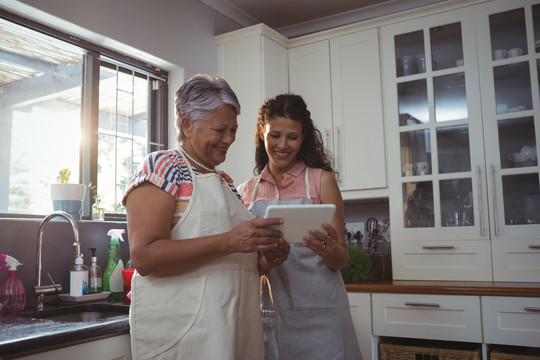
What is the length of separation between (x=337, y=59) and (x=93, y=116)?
154 centimetres

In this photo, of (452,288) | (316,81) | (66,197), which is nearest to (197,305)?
(66,197)

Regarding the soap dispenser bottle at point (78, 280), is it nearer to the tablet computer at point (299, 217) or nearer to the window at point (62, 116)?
the window at point (62, 116)

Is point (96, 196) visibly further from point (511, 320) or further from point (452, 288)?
point (511, 320)

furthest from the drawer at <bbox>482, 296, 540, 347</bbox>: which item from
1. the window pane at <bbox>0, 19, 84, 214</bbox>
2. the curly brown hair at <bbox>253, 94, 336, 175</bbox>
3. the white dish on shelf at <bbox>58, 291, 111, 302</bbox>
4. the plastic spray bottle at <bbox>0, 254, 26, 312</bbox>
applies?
the window pane at <bbox>0, 19, 84, 214</bbox>

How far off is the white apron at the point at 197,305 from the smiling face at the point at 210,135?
10 cm

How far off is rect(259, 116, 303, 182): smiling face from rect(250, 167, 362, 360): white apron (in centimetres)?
16

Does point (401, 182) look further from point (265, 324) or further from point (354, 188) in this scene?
point (265, 324)

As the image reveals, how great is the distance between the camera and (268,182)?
1688mm

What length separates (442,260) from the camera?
109 inches

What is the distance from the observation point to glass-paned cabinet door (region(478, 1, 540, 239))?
2.61m

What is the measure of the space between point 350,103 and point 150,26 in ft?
4.17

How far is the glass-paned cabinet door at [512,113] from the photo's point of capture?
2605 mm

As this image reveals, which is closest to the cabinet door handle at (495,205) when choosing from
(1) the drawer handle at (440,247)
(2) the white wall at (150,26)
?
(1) the drawer handle at (440,247)

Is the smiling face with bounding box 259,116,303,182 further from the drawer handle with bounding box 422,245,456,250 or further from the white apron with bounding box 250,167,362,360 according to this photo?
the drawer handle with bounding box 422,245,456,250
